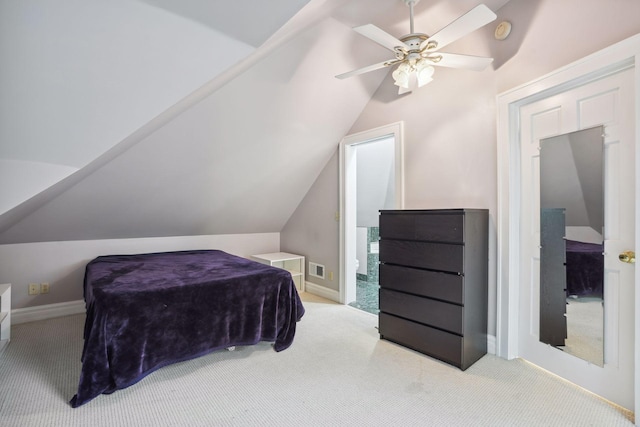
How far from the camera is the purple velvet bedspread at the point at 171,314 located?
191 cm

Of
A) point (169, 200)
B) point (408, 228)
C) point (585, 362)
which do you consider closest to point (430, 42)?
point (408, 228)

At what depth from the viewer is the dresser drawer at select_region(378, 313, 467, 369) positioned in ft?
7.41

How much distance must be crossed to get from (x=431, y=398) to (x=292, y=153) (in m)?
2.57

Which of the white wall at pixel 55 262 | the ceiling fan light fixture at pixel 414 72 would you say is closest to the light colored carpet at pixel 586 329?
the ceiling fan light fixture at pixel 414 72

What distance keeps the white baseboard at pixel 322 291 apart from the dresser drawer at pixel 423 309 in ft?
3.85

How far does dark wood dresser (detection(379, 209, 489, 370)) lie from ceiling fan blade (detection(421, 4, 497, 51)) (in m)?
1.10

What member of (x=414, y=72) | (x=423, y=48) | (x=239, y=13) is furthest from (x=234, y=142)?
(x=423, y=48)

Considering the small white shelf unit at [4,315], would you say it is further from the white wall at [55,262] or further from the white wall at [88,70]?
the white wall at [88,70]

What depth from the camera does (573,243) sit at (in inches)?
81.7

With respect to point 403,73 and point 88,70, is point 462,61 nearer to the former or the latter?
point 403,73

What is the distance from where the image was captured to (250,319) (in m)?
2.48

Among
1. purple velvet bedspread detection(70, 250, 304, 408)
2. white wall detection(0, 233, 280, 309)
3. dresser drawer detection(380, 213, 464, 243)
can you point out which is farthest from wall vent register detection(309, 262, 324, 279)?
white wall detection(0, 233, 280, 309)

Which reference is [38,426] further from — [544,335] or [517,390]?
[544,335]

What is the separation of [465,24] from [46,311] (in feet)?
14.2
